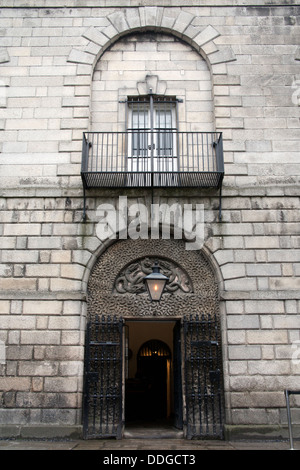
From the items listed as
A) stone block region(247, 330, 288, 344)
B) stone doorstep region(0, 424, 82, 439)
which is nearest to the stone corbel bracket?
stone block region(247, 330, 288, 344)

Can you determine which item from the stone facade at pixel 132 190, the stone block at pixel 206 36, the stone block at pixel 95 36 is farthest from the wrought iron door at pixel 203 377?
the stone block at pixel 95 36

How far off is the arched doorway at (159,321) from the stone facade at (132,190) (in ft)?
0.88

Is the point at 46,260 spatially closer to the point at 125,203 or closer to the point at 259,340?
the point at 125,203

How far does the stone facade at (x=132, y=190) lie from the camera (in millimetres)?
7844

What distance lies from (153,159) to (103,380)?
4.65m

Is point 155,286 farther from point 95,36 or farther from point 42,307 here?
point 95,36

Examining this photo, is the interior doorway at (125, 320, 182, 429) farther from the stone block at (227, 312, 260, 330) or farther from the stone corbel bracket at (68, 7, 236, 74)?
the stone corbel bracket at (68, 7, 236, 74)

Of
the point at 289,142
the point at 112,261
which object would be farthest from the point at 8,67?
the point at 289,142

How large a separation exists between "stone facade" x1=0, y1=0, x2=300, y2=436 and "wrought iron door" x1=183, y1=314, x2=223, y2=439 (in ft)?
0.81

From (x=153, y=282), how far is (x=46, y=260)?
2.55 meters

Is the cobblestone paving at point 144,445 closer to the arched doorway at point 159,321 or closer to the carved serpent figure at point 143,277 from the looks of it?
the arched doorway at point 159,321

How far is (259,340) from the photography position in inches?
315
